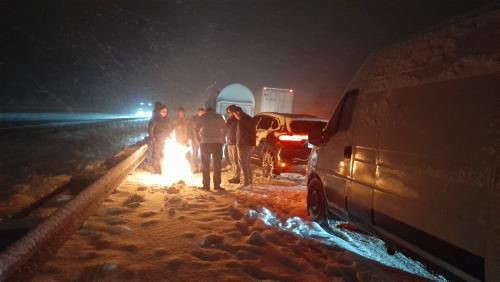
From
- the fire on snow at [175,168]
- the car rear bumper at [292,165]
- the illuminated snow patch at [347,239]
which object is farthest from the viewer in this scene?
the car rear bumper at [292,165]

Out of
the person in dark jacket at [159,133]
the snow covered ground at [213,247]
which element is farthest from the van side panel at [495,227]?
the person in dark jacket at [159,133]

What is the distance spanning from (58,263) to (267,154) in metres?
6.74

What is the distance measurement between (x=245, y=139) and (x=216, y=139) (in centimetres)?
89

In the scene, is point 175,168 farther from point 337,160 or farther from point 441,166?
point 441,166

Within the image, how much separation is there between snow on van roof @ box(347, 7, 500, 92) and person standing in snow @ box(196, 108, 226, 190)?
13.3ft

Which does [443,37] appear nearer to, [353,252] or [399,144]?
[399,144]

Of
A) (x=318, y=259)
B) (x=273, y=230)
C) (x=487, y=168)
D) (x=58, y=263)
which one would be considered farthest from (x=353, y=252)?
(x=58, y=263)

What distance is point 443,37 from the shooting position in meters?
3.30

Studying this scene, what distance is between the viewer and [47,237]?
3477mm

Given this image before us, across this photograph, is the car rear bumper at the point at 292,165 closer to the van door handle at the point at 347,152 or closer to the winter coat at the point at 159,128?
the winter coat at the point at 159,128

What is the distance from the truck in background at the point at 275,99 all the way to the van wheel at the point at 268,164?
990cm

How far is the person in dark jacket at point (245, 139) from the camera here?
858cm

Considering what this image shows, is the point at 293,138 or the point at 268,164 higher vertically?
the point at 293,138

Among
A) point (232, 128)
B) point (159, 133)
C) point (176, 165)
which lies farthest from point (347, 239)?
point (176, 165)
